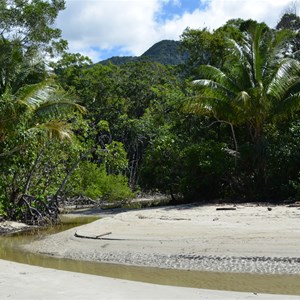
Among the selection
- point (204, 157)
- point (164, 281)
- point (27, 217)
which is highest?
point (204, 157)

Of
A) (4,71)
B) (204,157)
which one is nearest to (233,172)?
(204,157)

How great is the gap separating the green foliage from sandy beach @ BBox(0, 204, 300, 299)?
963cm

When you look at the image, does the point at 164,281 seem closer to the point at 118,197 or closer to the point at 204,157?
the point at 204,157

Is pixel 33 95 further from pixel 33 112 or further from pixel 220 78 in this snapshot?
pixel 220 78

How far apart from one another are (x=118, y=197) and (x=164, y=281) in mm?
17759

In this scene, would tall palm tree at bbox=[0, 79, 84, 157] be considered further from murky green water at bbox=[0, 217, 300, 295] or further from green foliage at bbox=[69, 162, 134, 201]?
green foliage at bbox=[69, 162, 134, 201]

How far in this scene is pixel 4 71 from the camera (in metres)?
18.4

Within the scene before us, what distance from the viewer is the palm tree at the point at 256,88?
2020cm

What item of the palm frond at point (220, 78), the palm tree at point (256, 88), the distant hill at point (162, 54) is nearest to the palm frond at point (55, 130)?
the palm tree at point (256, 88)

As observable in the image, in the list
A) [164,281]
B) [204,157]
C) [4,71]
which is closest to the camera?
[164,281]

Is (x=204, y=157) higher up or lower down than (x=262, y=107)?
lower down

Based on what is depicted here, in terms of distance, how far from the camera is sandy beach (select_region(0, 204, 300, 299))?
898 cm

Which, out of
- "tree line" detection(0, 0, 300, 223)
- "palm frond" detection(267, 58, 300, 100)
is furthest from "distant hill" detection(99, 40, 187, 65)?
"palm frond" detection(267, 58, 300, 100)

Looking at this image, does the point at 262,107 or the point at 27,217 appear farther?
the point at 262,107
